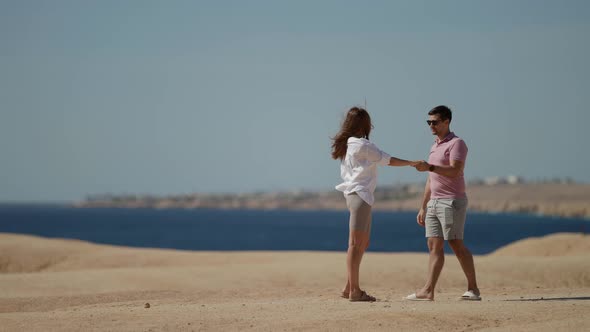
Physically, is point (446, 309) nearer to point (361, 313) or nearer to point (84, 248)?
point (361, 313)

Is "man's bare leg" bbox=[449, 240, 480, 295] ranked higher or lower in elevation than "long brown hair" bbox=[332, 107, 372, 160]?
lower

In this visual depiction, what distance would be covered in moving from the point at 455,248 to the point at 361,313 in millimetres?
2050

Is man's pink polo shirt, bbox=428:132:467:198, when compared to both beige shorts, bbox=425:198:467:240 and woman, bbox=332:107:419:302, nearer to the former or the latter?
beige shorts, bbox=425:198:467:240

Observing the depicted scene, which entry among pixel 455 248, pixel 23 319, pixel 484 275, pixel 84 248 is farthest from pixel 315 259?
pixel 23 319

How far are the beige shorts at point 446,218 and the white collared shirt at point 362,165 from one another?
0.93m

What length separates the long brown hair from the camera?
9391 millimetres

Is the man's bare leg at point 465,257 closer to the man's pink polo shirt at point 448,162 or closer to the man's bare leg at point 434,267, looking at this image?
the man's bare leg at point 434,267

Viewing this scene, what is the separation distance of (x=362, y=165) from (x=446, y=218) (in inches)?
53.5

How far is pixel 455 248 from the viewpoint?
952 centimetres

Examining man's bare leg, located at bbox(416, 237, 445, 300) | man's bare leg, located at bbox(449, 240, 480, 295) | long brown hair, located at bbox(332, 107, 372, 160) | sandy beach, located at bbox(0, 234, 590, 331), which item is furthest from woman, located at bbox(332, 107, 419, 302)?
man's bare leg, located at bbox(449, 240, 480, 295)

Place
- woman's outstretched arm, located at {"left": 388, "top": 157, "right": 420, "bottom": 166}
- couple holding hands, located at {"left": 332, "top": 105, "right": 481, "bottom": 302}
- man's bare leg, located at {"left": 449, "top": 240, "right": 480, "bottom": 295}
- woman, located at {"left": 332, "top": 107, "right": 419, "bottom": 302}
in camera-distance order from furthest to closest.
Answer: man's bare leg, located at {"left": 449, "top": 240, "right": 480, "bottom": 295} < couple holding hands, located at {"left": 332, "top": 105, "right": 481, "bottom": 302} < woman, located at {"left": 332, "top": 107, "right": 419, "bottom": 302} < woman's outstretched arm, located at {"left": 388, "top": 157, "right": 420, "bottom": 166}

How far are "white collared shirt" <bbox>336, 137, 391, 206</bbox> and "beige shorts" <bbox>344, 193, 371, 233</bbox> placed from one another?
0.07m

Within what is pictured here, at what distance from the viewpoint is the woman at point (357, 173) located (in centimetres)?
909

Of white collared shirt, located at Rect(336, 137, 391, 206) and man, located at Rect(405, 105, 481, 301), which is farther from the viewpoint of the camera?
man, located at Rect(405, 105, 481, 301)
